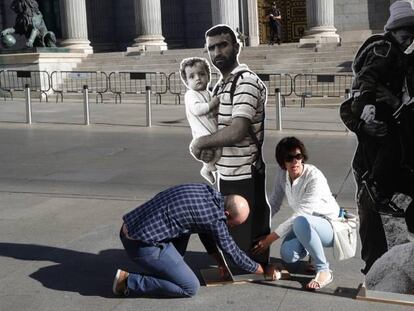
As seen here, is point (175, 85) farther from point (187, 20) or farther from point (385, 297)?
point (385, 297)

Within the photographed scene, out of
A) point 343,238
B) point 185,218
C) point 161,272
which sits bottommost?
point 161,272

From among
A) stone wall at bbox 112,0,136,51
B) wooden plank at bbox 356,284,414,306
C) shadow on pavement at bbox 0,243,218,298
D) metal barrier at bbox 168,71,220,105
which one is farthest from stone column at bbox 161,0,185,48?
wooden plank at bbox 356,284,414,306

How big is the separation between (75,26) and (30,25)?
3546 mm

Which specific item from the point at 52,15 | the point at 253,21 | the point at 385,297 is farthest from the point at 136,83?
the point at 385,297

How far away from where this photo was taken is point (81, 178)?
10.4 meters

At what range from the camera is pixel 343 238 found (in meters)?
5.53

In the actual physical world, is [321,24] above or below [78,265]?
above

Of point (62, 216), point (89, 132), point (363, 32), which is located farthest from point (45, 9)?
point (62, 216)

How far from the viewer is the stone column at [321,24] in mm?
26297

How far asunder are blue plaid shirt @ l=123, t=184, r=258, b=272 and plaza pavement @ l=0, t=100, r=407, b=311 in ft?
1.67

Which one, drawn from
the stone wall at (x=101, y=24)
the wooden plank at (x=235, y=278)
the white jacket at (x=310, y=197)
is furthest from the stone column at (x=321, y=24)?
the wooden plank at (x=235, y=278)

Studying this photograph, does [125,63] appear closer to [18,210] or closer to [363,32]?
[363,32]

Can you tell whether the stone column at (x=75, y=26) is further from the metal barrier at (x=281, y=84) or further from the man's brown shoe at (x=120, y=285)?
the man's brown shoe at (x=120, y=285)

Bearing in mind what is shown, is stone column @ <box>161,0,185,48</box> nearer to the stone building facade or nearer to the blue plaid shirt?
the stone building facade
